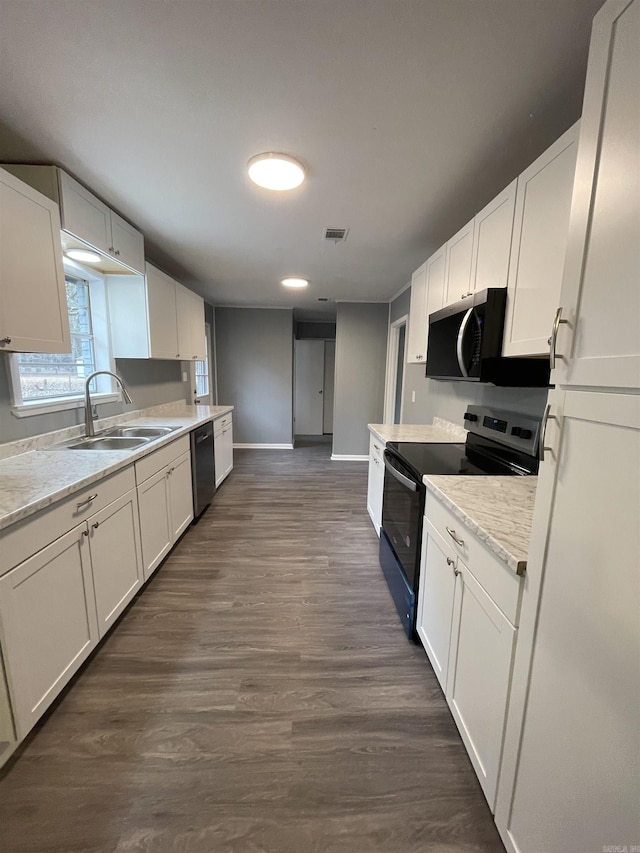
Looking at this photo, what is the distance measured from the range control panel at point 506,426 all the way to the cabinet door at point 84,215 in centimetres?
268

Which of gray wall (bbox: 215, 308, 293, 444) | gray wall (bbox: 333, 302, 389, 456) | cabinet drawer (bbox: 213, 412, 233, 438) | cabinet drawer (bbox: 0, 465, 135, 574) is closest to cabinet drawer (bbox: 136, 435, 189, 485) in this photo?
cabinet drawer (bbox: 0, 465, 135, 574)

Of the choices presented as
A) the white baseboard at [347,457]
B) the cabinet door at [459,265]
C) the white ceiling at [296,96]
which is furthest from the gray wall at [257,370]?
the cabinet door at [459,265]

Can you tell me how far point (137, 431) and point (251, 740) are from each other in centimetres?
221

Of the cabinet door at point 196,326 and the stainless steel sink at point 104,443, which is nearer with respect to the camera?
the stainless steel sink at point 104,443

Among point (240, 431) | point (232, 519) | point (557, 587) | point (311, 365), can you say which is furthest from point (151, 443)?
point (311, 365)

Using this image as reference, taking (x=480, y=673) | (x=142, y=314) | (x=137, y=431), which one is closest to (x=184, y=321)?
(x=142, y=314)

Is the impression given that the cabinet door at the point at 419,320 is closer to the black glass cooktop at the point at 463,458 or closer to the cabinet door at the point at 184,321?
the black glass cooktop at the point at 463,458

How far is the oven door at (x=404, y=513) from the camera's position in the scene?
1666 mm

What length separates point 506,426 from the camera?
187 centimetres

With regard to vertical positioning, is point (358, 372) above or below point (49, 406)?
above

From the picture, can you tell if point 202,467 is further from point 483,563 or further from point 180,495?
point 483,563

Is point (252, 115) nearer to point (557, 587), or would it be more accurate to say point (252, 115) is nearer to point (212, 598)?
point (557, 587)

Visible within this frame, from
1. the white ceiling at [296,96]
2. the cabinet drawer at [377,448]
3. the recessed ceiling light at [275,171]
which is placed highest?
the white ceiling at [296,96]

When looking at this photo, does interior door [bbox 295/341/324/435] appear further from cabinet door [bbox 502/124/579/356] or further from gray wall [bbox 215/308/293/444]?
cabinet door [bbox 502/124/579/356]
